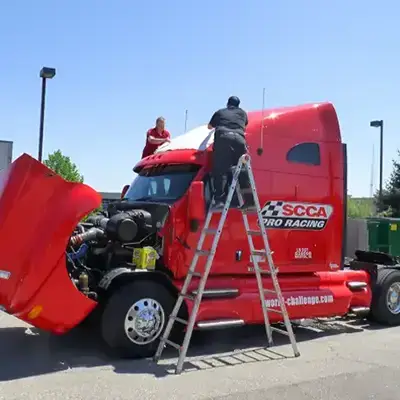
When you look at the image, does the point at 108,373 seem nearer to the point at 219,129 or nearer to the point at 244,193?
the point at 244,193

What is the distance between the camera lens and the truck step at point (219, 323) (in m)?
7.21

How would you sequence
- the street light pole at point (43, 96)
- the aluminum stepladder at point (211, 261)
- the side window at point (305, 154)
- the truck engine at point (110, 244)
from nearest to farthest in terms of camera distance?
the aluminum stepladder at point (211, 261), the truck engine at point (110, 244), the side window at point (305, 154), the street light pole at point (43, 96)

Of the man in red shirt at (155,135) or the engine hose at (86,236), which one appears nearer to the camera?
the engine hose at (86,236)

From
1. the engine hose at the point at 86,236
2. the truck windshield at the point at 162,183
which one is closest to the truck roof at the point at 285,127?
the truck windshield at the point at 162,183

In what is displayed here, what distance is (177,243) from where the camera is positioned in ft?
24.4

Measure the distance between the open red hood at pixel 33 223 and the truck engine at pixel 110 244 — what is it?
0.72 meters

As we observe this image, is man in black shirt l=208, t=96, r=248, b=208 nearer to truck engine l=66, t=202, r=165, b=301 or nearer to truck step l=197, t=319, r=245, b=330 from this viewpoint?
truck engine l=66, t=202, r=165, b=301

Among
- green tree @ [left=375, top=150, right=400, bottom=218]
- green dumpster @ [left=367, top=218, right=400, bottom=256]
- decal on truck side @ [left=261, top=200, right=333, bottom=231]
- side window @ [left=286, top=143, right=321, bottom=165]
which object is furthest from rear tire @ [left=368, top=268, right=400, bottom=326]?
green tree @ [left=375, top=150, right=400, bottom=218]

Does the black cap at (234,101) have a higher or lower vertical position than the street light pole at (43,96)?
lower

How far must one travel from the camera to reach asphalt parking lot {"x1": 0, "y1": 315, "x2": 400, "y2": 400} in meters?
5.66

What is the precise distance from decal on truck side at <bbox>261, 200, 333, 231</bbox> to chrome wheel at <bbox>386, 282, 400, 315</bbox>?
2.20 meters

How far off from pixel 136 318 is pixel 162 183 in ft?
6.89

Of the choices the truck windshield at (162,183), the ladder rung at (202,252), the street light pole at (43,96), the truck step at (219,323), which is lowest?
the truck step at (219,323)

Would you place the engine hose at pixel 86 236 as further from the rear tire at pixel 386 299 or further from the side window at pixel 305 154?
the rear tire at pixel 386 299
